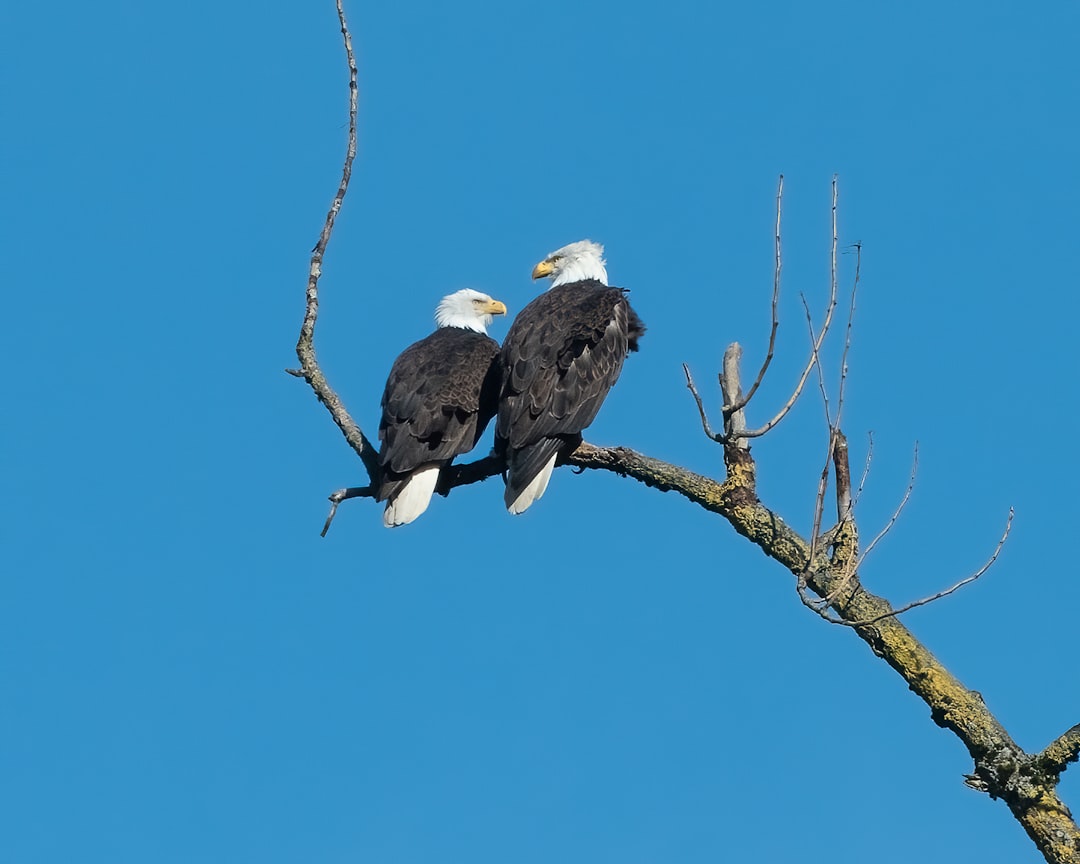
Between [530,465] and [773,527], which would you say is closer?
[773,527]

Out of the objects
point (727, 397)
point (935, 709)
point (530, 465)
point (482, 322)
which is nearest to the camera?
point (935, 709)

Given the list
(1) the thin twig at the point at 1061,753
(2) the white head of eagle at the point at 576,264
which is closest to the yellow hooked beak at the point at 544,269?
(2) the white head of eagle at the point at 576,264

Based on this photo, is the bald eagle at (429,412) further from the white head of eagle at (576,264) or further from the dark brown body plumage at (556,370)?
the white head of eagle at (576,264)

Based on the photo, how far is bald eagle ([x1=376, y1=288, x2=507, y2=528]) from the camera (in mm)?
7113

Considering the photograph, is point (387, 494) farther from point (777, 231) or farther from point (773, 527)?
point (777, 231)

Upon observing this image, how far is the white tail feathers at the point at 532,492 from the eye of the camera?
22.9ft

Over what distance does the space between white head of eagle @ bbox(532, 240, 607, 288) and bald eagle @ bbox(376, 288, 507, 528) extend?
758 mm

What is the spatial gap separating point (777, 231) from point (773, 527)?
1.21 m

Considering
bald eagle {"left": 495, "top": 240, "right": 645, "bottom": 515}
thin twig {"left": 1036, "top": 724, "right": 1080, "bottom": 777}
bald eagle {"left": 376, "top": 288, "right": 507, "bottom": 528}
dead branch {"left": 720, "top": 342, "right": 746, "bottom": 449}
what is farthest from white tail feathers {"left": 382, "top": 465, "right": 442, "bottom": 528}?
thin twig {"left": 1036, "top": 724, "right": 1080, "bottom": 777}

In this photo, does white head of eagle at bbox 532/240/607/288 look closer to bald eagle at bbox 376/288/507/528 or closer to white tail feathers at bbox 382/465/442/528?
bald eagle at bbox 376/288/507/528

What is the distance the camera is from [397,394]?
7438mm

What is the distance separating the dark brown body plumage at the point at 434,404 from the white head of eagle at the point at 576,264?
88 centimetres

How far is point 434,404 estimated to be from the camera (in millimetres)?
7301

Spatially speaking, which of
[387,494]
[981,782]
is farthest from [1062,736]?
[387,494]
